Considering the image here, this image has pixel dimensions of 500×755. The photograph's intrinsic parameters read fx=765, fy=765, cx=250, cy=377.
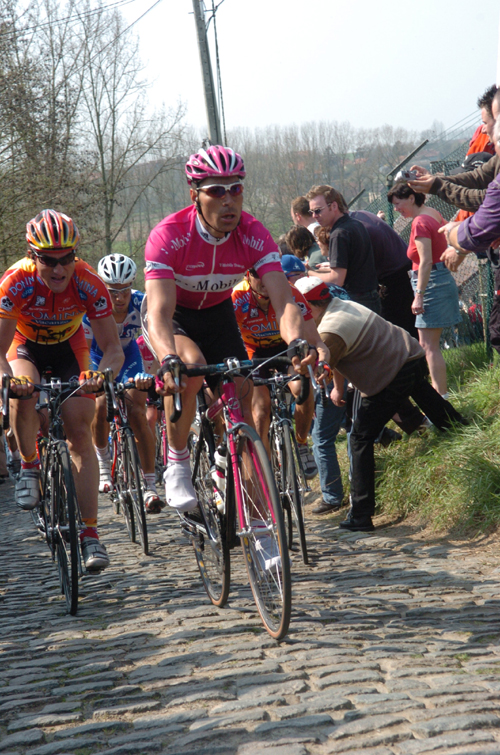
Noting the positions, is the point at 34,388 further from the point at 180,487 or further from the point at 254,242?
the point at 254,242

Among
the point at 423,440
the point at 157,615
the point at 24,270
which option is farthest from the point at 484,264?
the point at 157,615

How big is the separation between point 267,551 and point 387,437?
12.7 ft

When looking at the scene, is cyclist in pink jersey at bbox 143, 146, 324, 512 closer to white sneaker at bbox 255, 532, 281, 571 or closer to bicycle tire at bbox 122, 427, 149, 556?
white sneaker at bbox 255, 532, 281, 571

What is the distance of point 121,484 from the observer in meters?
7.34

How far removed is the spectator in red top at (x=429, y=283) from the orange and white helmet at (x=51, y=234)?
150 inches

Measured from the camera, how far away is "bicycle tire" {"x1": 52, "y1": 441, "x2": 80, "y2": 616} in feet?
15.9

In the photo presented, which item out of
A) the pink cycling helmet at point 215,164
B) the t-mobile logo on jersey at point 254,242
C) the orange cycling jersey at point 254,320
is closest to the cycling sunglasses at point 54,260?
the pink cycling helmet at point 215,164

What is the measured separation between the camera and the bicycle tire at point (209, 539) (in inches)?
173

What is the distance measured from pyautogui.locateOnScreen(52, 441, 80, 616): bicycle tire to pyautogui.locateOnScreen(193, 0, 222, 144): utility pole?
9.50m

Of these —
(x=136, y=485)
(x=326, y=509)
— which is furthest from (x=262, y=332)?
(x=326, y=509)

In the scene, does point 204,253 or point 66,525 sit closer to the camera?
point 204,253

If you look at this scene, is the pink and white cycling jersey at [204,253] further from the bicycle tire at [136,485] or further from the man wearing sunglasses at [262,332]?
the bicycle tire at [136,485]

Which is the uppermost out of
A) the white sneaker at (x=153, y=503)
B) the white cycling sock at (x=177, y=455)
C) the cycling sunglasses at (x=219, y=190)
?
the cycling sunglasses at (x=219, y=190)

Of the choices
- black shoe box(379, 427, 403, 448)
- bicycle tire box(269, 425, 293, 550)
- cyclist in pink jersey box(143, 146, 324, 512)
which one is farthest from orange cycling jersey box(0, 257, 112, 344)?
black shoe box(379, 427, 403, 448)
